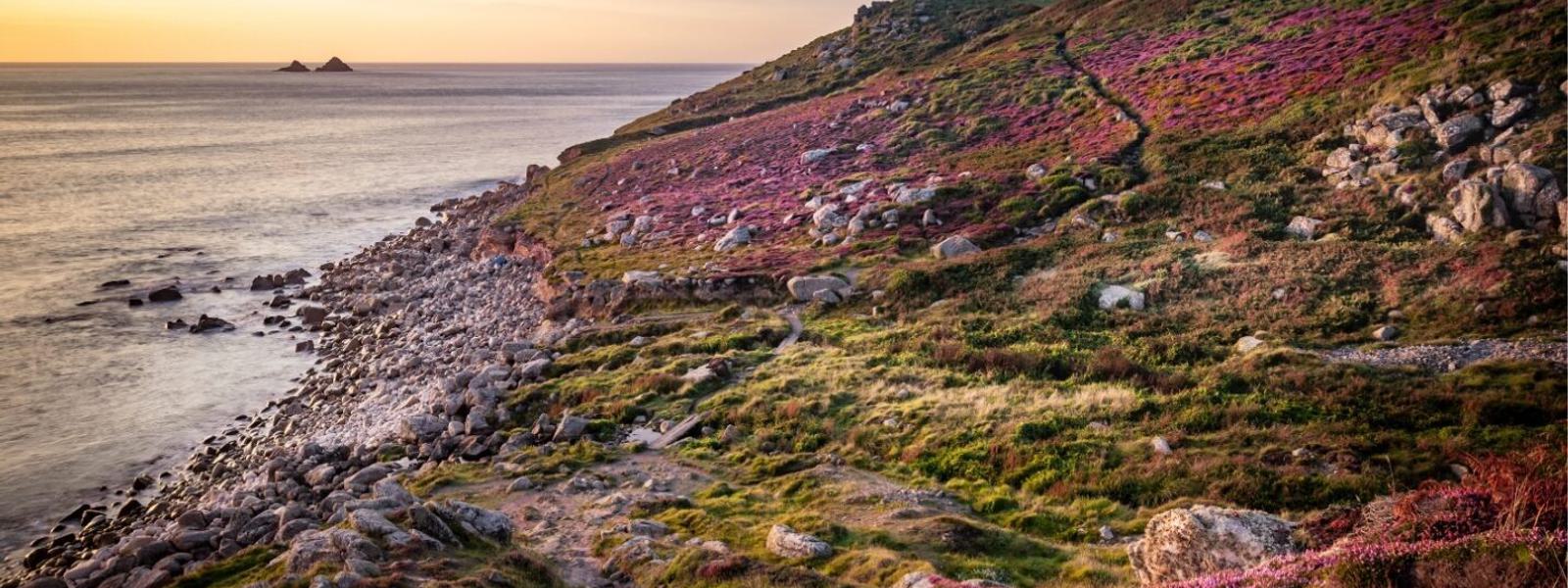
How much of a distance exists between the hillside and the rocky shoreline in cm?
24

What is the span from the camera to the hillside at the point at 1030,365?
16.7 m

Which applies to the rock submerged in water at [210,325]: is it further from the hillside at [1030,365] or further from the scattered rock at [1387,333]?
the scattered rock at [1387,333]

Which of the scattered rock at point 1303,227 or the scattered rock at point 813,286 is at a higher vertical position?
the scattered rock at point 1303,227

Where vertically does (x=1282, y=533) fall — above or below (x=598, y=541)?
above

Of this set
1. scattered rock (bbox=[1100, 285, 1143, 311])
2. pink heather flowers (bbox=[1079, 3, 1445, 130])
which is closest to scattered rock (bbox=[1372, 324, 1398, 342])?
scattered rock (bbox=[1100, 285, 1143, 311])

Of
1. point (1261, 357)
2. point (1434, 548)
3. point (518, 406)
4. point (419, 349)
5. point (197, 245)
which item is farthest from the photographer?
point (197, 245)

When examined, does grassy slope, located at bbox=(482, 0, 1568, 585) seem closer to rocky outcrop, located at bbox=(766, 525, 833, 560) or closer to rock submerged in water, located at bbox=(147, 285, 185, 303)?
rocky outcrop, located at bbox=(766, 525, 833, 560)

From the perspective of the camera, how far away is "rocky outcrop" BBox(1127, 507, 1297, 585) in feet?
41.6

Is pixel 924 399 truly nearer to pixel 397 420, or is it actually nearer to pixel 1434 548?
pixel 1434 548

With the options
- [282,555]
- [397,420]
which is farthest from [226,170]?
[282,555]

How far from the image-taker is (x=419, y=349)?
4084 centimetres

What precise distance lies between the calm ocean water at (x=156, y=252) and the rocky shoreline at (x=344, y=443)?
224 centimetres

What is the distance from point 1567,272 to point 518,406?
1360 inches

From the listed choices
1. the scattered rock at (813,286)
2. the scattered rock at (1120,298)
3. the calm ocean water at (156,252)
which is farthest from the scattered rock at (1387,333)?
the calm ocean water at (156,252)
